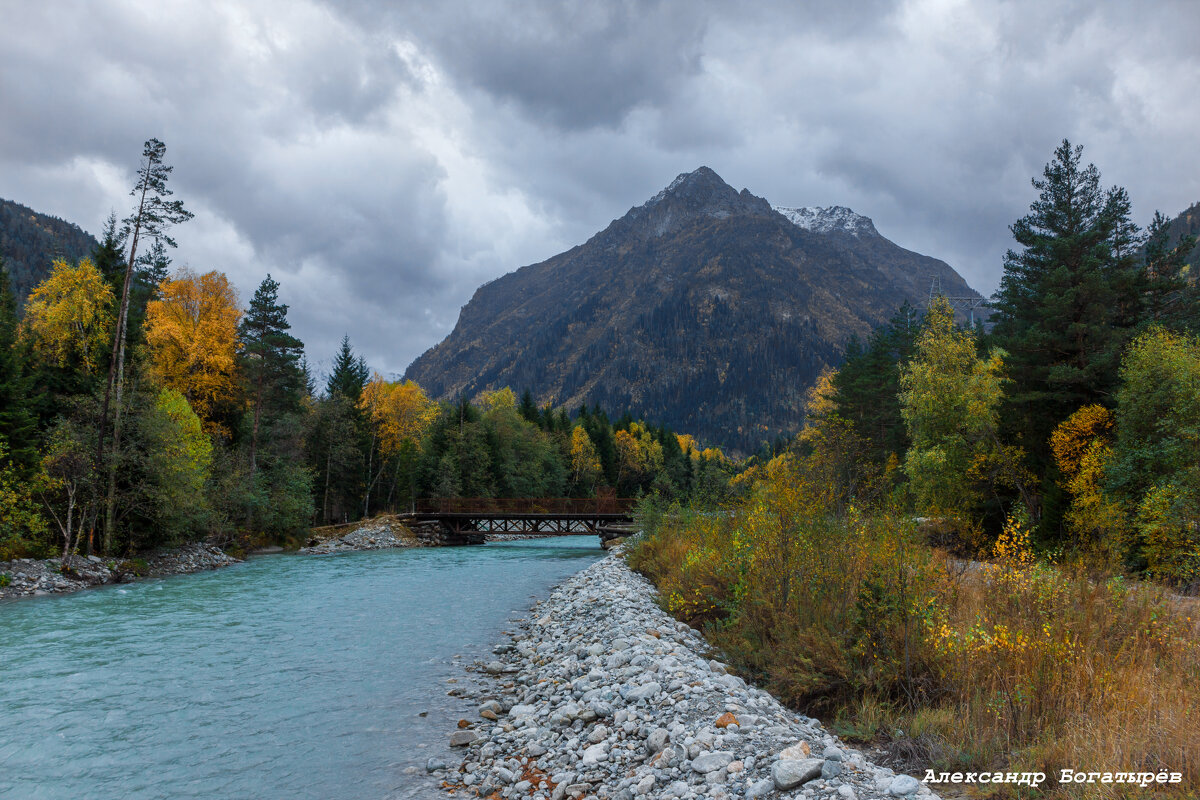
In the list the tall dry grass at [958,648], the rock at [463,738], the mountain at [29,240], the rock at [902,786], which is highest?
the mountain at [29,240]

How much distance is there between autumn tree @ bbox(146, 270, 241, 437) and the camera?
3359 cm

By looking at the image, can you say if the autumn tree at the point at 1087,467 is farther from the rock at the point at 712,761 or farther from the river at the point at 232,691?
the river at the point at 232,691

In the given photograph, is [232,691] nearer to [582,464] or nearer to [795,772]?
[795,772]

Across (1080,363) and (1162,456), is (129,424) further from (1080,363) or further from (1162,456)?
(1080,363)

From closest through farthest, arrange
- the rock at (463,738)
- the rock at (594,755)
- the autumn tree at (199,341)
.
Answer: the rock at (594,755)
the rock at (463,738)
the autumn tree at (199,341)

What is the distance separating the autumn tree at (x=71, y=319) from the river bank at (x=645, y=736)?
101 ft

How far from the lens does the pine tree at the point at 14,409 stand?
23422mm

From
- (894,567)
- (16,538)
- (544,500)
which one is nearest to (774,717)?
(894,567)

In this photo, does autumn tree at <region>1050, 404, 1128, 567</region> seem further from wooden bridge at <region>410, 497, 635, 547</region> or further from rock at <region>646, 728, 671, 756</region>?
wooden bridge at <region>410, 497, 635, 547</region>

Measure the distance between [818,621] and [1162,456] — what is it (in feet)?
57.1

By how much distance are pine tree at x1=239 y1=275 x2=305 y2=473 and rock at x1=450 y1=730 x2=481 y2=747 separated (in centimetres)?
3681

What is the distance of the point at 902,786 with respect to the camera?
4270 mm

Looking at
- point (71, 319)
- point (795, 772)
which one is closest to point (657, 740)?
point (795, 772)

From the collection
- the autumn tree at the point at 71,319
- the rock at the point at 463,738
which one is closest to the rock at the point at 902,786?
the rock at the point at 463,738
